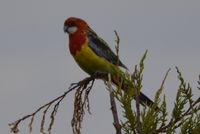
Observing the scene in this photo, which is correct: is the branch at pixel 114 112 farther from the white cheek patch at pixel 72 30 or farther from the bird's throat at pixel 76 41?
the white cheek patch at pixel 72 30

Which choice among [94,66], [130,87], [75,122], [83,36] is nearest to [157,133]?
[130,87]

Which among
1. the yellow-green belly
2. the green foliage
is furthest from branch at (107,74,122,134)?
the yellow-green belly

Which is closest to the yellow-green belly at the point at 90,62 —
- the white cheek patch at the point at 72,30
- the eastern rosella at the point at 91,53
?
the eastern rosella at the point at 91,53

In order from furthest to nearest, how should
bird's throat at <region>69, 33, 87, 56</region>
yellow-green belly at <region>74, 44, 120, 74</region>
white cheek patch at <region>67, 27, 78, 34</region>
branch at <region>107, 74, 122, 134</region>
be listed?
white cheek patch at <region>67, 27, 78, 34</region> → bird's throat at <region>69, 33, 87, 56</region> → yellow-green belly at <region>74, 44, 120, 74</region> → branch at <region>107, 74, 122, 134</region>

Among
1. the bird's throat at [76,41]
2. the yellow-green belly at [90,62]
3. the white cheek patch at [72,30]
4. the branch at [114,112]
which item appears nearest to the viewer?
the branch at [114,112]

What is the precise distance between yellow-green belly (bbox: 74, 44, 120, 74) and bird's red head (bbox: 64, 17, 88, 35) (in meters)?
0.73

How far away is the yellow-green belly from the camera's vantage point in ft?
A: 25.7

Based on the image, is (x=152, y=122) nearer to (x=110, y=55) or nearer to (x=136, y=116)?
(x=136, y=116)

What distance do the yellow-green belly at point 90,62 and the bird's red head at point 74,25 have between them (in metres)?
0.73

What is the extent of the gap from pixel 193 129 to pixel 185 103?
0.26 metres

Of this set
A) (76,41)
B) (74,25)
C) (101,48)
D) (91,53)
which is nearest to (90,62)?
(91,53)

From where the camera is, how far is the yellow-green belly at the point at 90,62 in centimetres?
783

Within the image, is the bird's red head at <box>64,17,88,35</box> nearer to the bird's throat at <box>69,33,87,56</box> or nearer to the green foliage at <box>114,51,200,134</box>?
the bird's throat at <box>69,33,87,56</box>

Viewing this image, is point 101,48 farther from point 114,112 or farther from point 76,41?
point 114,112
